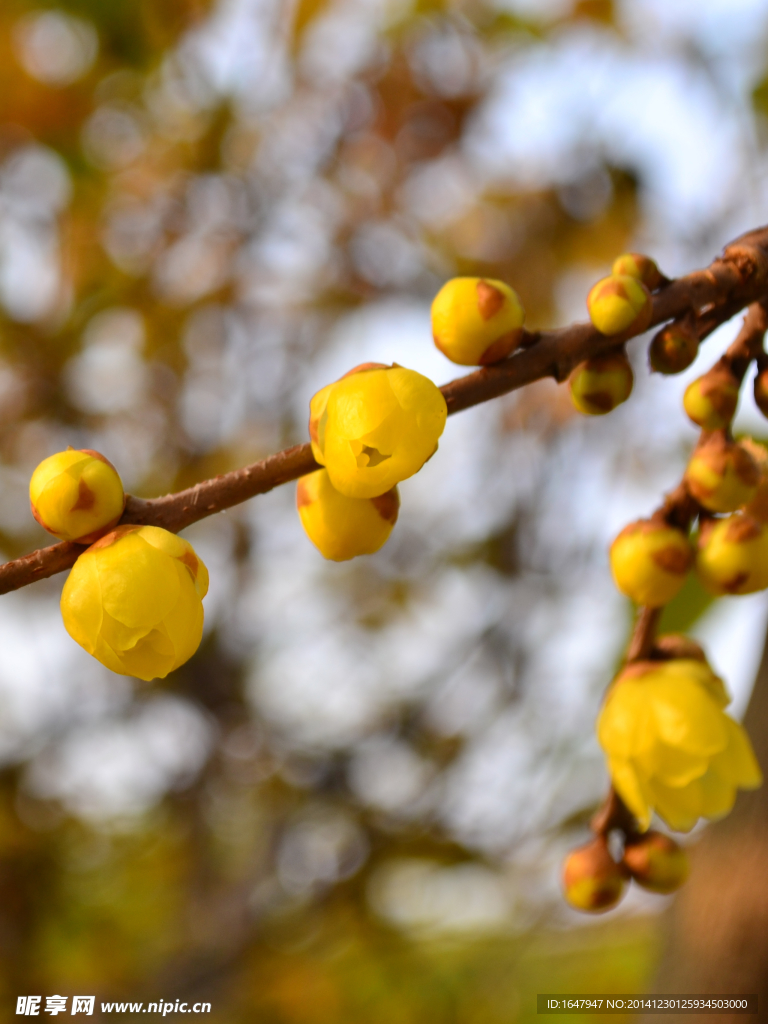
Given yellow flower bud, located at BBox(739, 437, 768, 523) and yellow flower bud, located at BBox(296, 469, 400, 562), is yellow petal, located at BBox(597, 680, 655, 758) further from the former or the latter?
yellow flower bud, located at BBox(296, 469, 400, 562)

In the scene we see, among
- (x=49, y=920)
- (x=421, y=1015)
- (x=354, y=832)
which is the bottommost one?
(x=421, y=1015)

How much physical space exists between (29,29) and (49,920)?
2237 millimetres

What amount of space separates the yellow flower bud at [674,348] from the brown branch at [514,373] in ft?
0.03

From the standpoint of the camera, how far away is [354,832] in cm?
212

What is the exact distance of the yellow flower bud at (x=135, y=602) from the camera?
44cm

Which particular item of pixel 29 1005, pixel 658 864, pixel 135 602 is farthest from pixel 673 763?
pixel 29 1005

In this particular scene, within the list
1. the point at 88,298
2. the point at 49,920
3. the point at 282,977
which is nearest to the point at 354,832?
the point at 282,977

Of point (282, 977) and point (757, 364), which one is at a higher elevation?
point (757, 364)

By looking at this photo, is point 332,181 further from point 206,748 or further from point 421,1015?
point 421,1015

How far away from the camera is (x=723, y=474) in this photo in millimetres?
588

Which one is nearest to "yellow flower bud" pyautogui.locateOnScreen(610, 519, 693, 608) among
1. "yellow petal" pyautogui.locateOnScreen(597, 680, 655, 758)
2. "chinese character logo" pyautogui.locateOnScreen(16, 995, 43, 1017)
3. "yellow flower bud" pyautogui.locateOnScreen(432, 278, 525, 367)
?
"yellow petal" pyautogui.locateOnScreen(597, 680, 655, 758)

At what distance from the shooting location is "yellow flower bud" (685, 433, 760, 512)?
0.59m

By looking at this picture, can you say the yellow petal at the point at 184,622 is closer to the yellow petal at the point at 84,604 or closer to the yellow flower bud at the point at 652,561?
the yellow petal at the point at 84,604

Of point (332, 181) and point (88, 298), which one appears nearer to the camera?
point (88, 298)
